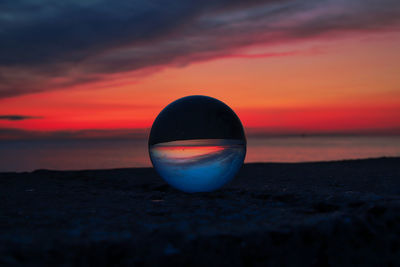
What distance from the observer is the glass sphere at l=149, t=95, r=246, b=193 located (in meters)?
5.10

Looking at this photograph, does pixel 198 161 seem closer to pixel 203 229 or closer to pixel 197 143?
pixel 197 143

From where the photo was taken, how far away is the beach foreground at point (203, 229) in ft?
9.71

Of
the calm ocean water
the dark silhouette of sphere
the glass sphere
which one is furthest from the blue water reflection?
the calm ocean water

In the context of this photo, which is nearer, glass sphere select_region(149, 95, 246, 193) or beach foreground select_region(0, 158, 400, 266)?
beach foreground select_region(0, 158, 400, 266)

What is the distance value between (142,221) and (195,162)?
4.77 feet

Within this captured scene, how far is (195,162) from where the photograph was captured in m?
5.04

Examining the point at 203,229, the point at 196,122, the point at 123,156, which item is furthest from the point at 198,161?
the point at 123,156

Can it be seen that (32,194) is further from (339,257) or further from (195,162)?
(339,257)

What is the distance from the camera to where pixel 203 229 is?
135 inches

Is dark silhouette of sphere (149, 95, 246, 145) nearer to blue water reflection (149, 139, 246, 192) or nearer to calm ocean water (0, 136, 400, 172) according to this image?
blue water reflection (149, 139, 246, 192)

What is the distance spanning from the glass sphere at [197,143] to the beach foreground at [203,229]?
1.19 ft

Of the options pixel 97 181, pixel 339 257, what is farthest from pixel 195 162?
pixel 97 181

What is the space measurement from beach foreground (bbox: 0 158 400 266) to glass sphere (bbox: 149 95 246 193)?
363 mm

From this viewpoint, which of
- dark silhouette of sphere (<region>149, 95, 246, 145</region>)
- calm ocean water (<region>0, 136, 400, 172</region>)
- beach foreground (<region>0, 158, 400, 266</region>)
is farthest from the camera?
calm ocean water (<region>0, 136, 400, 172</region>)
